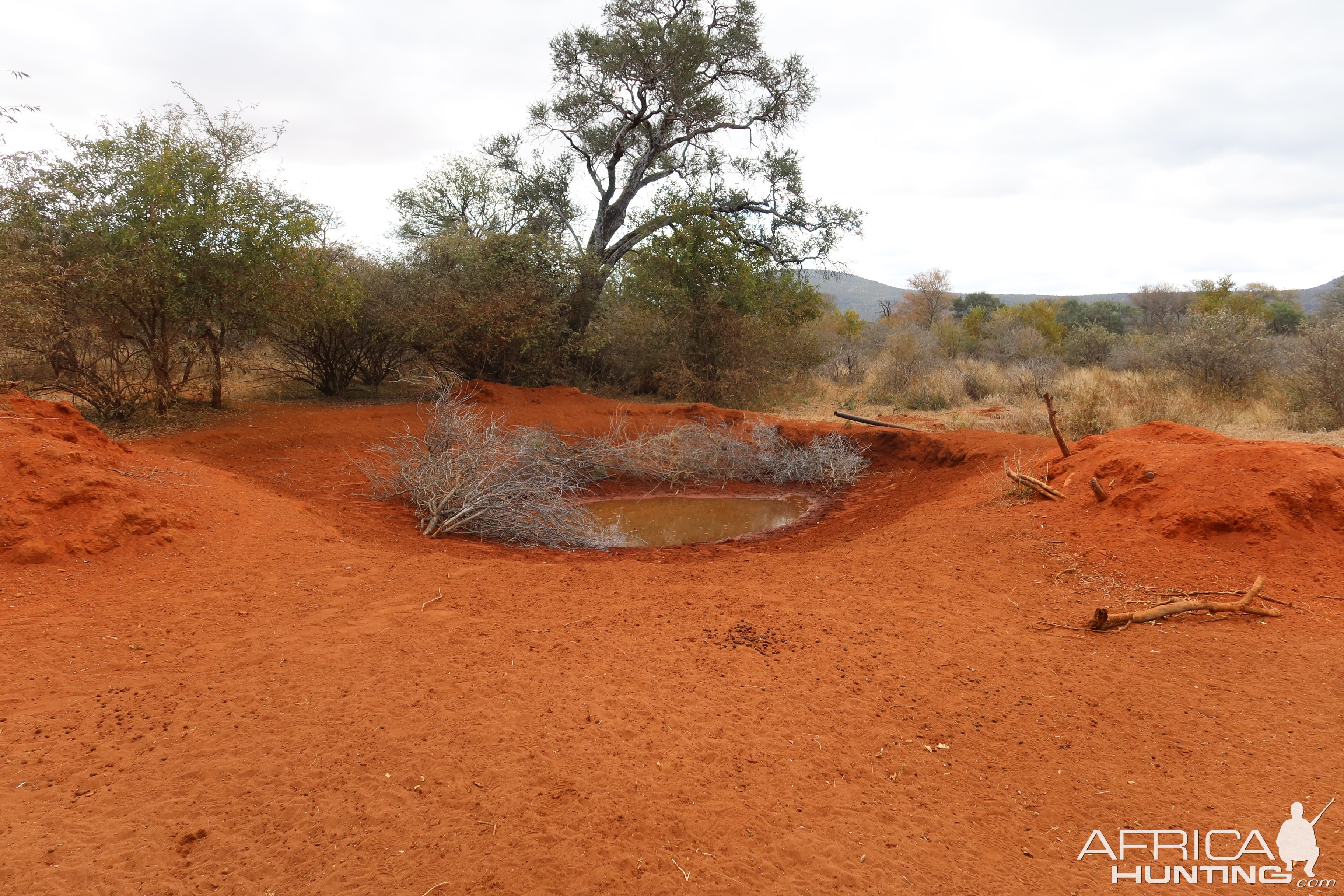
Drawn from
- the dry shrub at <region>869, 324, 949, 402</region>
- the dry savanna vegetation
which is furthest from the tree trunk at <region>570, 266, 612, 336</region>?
the dry shrub at <region>869, 324, 949, 402</region>

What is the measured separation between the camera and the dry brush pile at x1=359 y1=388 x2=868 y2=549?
6766 millimetres

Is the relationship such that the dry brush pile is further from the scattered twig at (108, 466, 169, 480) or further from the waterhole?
the scattered twig at (108, 466, 169, 480)

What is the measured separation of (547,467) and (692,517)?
6.60 ft

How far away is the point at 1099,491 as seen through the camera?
19.3 ft

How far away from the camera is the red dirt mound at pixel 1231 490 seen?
16.1 ft

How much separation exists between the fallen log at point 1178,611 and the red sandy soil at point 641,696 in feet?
0.24

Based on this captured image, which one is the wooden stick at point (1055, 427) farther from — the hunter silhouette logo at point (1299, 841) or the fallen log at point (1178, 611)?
the hunter silhouette logo at point (1299, 841)

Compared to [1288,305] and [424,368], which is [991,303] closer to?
[1288,305]

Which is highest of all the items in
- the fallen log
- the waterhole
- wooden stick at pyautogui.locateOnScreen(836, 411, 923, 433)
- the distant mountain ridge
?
the distant mountain ridge

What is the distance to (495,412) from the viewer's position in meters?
11.8

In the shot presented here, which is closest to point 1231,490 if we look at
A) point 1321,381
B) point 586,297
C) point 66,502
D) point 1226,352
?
point 1321,381

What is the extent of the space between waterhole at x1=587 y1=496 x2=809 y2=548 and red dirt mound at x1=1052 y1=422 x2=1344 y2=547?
3481 millimetres

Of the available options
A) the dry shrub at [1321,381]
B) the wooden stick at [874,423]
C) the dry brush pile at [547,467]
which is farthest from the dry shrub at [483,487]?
the dry shrub at [1321,381]

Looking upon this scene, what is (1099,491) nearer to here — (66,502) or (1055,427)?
(1055,427)
